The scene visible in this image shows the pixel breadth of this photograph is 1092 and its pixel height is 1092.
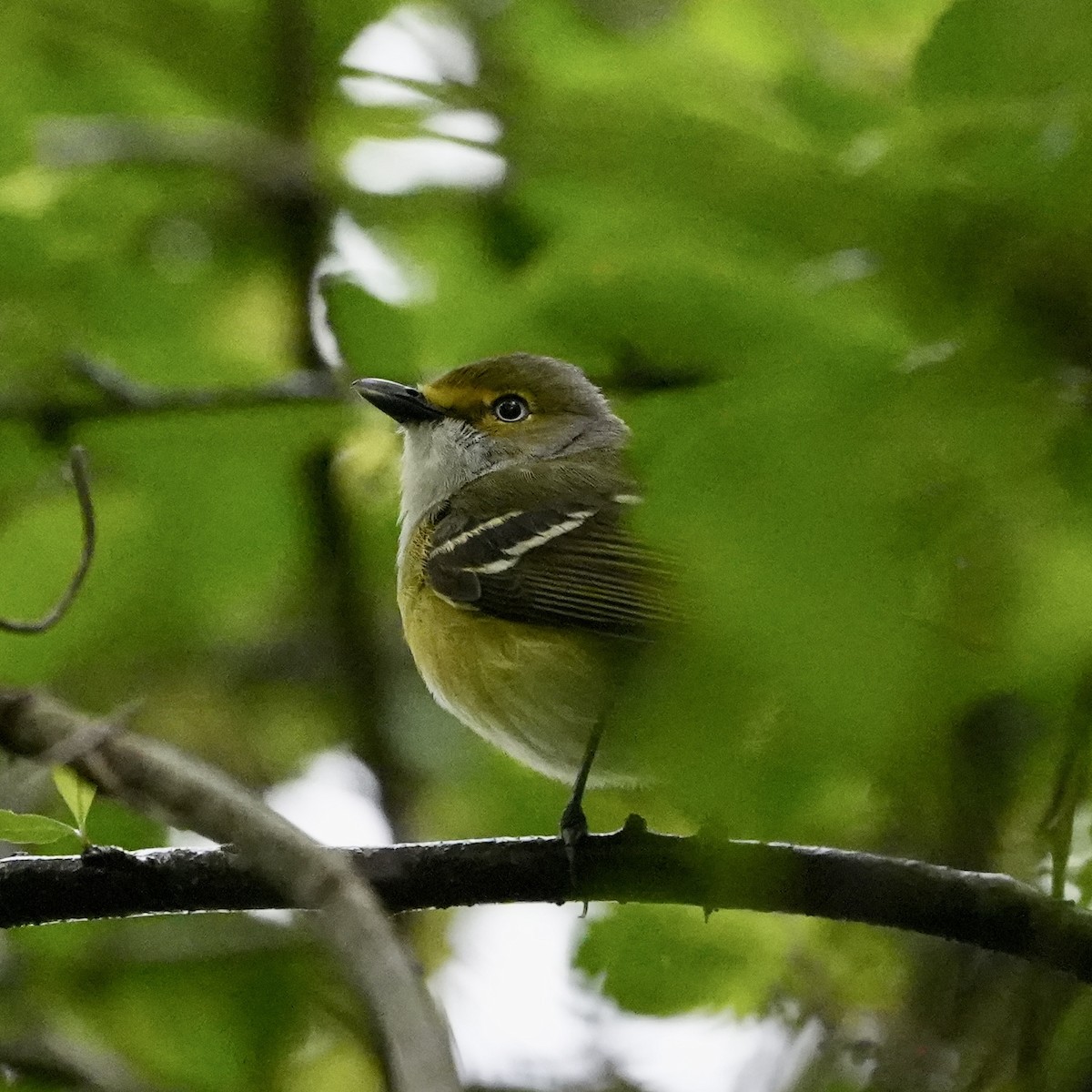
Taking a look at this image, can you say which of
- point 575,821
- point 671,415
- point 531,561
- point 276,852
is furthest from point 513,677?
point 671,415

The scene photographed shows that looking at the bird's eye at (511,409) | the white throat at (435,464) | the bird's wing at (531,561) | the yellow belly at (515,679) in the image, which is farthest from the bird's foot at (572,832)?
the bird's eye at (511,409)

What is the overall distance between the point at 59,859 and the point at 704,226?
212 centimetres

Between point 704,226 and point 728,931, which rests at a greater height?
point 704,226

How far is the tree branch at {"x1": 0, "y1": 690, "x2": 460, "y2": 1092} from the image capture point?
1084 millimetres

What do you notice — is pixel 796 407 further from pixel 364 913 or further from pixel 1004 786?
pixel 364 913

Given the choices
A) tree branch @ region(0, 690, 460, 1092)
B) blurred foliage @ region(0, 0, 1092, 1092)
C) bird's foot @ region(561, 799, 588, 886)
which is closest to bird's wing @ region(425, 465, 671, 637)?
blurred foliage @ region(0, 0, 1092, 1092)

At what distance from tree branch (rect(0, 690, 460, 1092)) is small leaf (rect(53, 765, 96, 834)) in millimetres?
30

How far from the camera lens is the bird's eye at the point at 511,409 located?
541 centimetres

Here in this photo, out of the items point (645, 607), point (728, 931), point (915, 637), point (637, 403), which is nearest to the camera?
point (915, 637)

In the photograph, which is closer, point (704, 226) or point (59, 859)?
point (704, 226)

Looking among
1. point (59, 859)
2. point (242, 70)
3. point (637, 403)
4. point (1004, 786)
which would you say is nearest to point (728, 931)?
point (59, 859)

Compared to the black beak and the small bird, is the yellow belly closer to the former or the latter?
the small bird

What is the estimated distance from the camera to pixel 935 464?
2.72 ft

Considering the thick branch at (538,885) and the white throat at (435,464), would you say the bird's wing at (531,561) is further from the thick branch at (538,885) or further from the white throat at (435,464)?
the thick branch at (538,885)
